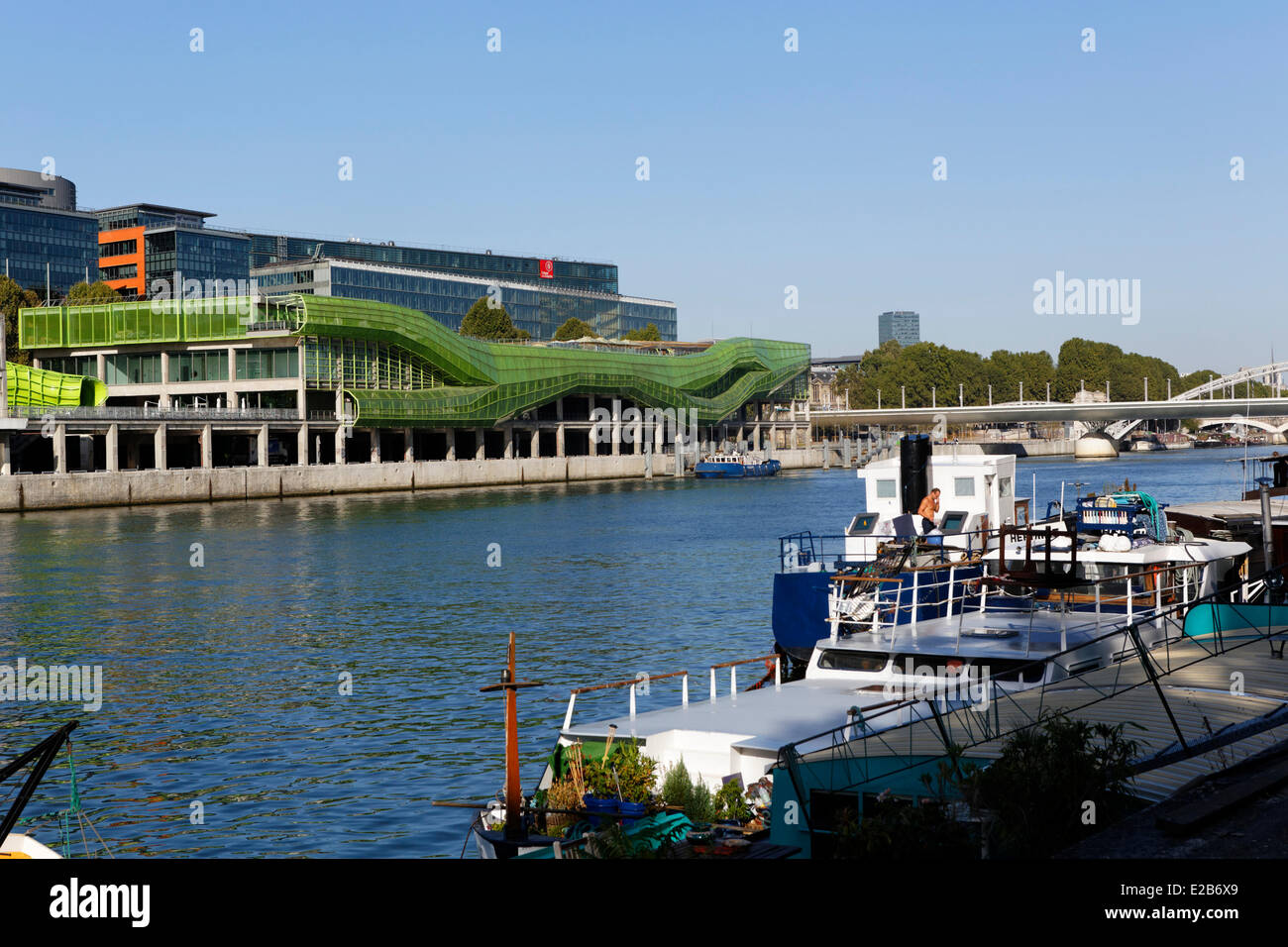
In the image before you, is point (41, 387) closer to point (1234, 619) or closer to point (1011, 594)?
point (1011, 594)

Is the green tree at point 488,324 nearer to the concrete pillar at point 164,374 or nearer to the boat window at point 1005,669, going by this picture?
the concrete pillar at point 164,374

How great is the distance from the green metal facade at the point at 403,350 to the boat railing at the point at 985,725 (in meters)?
105

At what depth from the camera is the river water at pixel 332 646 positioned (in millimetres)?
21859

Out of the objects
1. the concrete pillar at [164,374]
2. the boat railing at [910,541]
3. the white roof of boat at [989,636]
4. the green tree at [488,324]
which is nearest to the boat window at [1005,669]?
the white roof of boat at [989,636]

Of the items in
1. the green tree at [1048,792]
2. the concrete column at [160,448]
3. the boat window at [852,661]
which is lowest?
the boat window at [852,661]

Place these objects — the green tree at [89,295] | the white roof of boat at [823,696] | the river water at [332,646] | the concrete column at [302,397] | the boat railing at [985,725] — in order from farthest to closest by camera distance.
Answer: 1. the green tree at [89,295]
2. the concrete column at [302,397]
3. the river water at [332,646]
4. the white roof of boat at [823,696]
5. the boat railing at [985,725]

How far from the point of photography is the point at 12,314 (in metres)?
133

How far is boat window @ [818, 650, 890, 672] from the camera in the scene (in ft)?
65.3

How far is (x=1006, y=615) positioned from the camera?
23.0m

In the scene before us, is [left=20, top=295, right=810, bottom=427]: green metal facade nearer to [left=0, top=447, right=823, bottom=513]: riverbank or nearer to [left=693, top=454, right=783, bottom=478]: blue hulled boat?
[left=0, top=447, right=823, bottom=513]: riverbank
